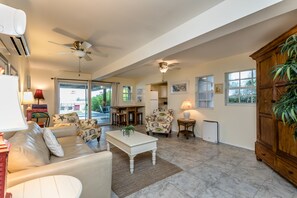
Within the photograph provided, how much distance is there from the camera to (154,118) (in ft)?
16.9

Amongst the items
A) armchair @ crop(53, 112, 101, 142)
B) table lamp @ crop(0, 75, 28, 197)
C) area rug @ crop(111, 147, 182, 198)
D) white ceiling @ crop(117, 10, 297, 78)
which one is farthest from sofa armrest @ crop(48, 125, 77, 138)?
white ceiling @ crop(117, 10, 297, 78)

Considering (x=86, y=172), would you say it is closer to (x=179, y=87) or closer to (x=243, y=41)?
(x=243, y=41)

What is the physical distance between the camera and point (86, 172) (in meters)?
1.45

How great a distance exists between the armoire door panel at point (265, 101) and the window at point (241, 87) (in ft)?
2.58

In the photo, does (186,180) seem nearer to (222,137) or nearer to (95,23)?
(222,137)

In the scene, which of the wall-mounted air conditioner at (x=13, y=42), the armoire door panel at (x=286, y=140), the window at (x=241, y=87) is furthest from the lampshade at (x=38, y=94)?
the armoire door panel at (x=286, y=140)

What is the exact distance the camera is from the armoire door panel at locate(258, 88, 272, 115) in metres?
2.55

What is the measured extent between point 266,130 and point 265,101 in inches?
20.6

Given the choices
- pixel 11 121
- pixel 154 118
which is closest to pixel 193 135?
pixel 154 118

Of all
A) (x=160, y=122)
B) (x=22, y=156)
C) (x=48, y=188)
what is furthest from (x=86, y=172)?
(x=160, y=122)

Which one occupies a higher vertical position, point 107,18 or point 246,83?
point 107,18

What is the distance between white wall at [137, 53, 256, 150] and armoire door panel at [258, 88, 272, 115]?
733 millimetres

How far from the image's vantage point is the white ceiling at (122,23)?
1780 millimetres

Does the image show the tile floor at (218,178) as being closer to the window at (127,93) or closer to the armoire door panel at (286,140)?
→ the armoire door panel at (286,140)
